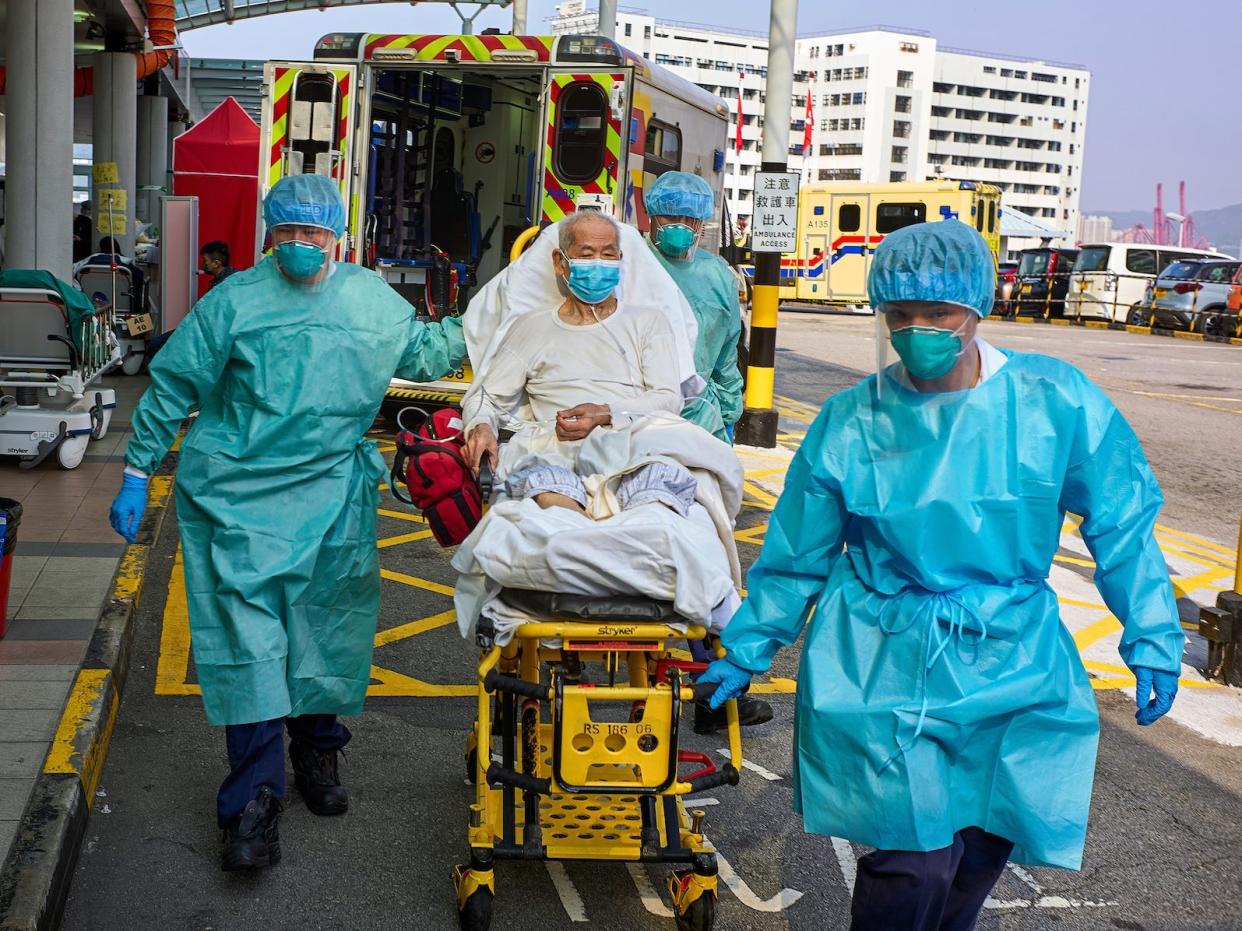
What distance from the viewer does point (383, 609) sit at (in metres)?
7.16

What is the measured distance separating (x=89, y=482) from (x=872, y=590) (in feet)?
24.7

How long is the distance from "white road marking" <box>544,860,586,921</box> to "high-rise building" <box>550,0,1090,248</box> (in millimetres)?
124432

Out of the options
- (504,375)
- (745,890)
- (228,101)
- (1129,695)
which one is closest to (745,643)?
(745,890)

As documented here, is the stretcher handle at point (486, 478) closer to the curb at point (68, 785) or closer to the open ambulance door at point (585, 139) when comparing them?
the curb at point (68, 785)

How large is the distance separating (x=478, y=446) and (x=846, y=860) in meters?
1.73

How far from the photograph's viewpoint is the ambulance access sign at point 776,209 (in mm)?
10977

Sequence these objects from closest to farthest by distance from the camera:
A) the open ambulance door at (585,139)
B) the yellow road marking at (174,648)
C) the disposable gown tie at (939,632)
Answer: the disposable gown tie at (939,632) < the yellow road marking at (174,648) < the open ambulance door at (585,139)

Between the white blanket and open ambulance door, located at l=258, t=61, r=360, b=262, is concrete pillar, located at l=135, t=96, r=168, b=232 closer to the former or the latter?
open ambulance door, located at l=258, t=61, r=360, b=262

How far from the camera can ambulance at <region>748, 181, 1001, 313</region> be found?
3034 cm

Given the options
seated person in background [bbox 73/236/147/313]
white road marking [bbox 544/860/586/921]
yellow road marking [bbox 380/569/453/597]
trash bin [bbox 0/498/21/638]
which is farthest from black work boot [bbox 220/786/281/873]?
seated person in background [bbox 73/236/147/313]

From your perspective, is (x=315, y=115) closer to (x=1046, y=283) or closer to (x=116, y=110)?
(x=116, y=110)

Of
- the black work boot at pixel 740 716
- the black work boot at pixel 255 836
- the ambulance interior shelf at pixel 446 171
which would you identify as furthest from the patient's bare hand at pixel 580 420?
the ambulance interior shelf at pixel 446 171

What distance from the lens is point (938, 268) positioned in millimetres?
3047

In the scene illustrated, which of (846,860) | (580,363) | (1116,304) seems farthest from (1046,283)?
(846,860)
